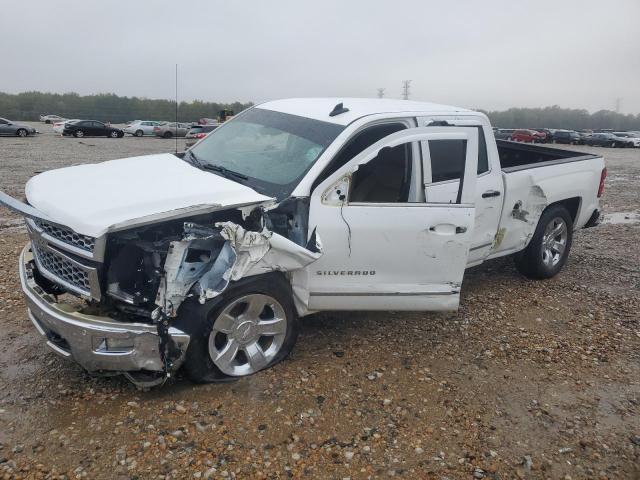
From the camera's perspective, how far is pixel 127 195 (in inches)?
133

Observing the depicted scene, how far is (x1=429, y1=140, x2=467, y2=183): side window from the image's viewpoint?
4.28 metres

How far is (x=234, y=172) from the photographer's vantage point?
13.6ft

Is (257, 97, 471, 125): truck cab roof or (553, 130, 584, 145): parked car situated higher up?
(257, 97, 471, 125): truck cab roof

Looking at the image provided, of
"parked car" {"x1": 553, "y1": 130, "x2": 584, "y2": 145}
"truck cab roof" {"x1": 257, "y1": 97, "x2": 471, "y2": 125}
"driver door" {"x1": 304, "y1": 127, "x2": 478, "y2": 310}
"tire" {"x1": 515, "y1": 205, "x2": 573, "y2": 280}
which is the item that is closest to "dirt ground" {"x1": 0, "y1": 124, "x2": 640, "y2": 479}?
"driver door" {"x1": 304, "y1": 127, "x2": 478, "y2": 310}

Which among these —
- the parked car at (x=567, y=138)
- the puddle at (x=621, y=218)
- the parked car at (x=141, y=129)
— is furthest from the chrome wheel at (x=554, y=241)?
the parked car at (x=567, y=138)

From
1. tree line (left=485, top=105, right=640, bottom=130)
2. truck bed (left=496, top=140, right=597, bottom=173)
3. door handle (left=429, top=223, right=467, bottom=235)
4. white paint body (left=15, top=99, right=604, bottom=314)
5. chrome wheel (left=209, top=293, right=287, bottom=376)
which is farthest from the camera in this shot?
tree line (left=485, top=105, right=640, bottom=130)

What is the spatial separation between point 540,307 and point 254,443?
11.4 ft

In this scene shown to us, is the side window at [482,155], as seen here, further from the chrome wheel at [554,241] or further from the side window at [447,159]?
the chrome wheel at [554,241]

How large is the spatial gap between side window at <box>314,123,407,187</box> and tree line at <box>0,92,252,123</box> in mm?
51116

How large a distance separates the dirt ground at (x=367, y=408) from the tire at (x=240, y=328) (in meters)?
0.13

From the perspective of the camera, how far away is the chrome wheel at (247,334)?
3449 mm

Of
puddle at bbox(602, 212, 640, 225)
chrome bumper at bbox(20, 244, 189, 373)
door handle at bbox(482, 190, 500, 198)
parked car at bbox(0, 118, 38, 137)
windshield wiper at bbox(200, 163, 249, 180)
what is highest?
windshield wiper at bbox(200, 163, 249, 180)

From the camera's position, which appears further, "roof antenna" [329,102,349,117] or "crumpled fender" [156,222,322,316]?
"roof antenna" [329,102,349,117]

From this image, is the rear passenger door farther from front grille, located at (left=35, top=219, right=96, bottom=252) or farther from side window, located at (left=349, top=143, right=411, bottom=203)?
front grille, located at (left=35, top=219, right=96, bottom=252)
